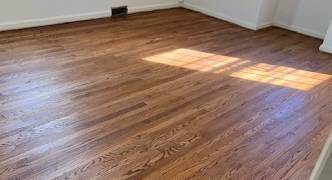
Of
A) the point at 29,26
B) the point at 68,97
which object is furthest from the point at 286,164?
the point at 29,26

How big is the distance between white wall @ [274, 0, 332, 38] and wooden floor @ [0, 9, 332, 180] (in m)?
0.76

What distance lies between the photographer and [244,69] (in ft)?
10.7

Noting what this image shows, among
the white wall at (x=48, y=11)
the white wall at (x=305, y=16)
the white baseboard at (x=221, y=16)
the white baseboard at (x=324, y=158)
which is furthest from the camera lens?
the white baseboard at (x=221, y=16)

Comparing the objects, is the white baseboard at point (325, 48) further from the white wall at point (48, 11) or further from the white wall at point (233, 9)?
the white wall at point (48, 11)

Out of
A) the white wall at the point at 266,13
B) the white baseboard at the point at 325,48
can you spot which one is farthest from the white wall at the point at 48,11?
the white baseboard at the point at 325,48

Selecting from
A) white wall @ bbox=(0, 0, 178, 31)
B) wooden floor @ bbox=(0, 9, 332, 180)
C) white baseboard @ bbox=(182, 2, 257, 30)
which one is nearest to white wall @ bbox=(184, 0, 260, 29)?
white baseboard @ bbox=(182, 2, 257, 30)

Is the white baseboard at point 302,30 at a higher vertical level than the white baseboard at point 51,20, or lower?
lower

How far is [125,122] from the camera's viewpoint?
2176 mm

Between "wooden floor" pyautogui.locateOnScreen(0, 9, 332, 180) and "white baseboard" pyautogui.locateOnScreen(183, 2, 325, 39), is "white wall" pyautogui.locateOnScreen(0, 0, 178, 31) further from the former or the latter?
"white baseboard" pyautogui.locateOnScreen(183, 2, 325, 39)

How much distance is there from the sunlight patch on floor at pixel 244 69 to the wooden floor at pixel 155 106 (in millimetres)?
11

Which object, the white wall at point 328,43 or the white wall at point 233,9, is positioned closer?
the white wall at point 328,43

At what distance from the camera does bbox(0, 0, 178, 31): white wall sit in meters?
3.43

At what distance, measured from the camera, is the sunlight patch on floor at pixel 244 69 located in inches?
122

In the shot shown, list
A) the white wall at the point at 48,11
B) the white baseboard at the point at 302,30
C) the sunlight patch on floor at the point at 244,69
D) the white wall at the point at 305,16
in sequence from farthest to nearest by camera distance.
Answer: the white baseboard at the point at 302,30 → the white wall at the point at 305,16 → the white wall at the point at 48,11 → the sunlight patch on floor at the point at 244,69
